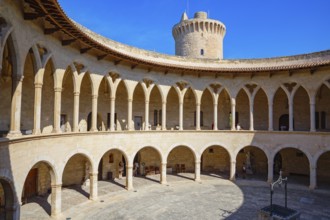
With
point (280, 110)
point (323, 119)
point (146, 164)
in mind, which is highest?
point (280, 110)

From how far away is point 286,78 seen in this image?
22.0m

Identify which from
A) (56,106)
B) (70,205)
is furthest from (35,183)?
(56,106)

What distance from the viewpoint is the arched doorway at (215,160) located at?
27.5 meters

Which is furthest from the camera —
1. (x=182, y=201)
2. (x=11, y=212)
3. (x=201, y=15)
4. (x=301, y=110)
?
(x=201, y=15)

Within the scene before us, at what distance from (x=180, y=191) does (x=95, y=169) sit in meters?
6.72

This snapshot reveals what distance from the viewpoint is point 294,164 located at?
25.4m

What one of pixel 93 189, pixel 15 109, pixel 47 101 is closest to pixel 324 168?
pixel 93 189

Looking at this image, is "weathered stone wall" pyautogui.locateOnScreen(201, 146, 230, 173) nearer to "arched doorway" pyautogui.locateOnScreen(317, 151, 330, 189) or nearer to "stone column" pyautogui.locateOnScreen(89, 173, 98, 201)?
"arched doorway" pyautogui.locateOnScreen(317, 151, 330, 189)

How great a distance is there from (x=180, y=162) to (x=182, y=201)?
9476mm

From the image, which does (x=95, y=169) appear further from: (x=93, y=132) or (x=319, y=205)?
(x=319, y=205)

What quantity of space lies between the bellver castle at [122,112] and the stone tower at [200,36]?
31.2ft

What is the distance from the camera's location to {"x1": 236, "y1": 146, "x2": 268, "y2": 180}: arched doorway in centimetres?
2583

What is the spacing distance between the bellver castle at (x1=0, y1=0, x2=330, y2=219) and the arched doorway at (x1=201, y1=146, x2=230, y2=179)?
10 centimetres

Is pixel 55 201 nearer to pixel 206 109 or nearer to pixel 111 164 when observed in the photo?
pixel 111 164
